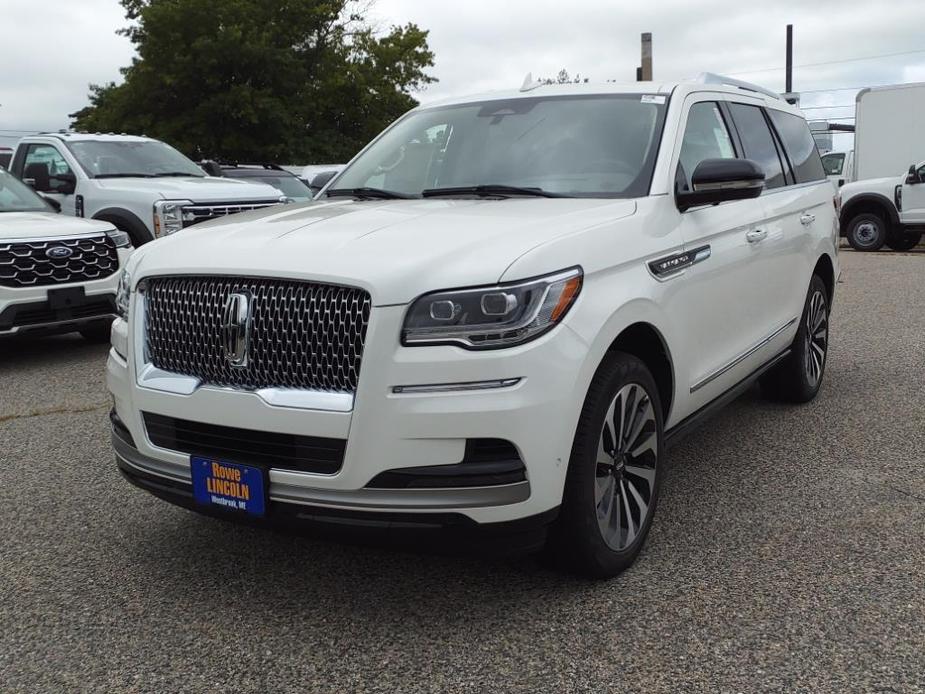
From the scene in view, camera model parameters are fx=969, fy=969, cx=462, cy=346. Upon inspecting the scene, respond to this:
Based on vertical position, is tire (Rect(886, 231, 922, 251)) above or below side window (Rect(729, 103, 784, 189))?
below

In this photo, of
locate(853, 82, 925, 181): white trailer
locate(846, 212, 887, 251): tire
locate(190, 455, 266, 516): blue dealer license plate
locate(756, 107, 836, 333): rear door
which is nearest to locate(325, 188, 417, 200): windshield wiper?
locate(190, 455, 266, 516): blue dealer license plate

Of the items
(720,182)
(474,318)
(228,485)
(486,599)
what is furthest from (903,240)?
(228,485)

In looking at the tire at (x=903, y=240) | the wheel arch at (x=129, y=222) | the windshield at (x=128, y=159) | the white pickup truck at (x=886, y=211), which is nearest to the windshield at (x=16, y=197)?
the wheel arch at (x=129, y=222)

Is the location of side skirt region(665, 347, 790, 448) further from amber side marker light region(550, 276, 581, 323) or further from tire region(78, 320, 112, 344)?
tire region(78, 320, 112, 344)

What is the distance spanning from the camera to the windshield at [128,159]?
34.2ft

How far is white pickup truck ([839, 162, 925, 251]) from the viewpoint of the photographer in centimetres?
1756

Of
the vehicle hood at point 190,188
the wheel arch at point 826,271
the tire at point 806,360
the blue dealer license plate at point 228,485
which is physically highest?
the vehicle hood at point 190,188

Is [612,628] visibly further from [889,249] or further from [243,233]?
[889,249]

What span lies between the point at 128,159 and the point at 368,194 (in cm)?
721

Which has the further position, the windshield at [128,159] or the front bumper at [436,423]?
the windshield at [128,159]

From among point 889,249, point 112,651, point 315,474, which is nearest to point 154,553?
point 112,651

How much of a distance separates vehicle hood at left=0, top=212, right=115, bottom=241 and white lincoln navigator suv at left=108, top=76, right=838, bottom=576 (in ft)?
14.5

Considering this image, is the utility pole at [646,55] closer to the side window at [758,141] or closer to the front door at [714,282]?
the side window at [758,141]

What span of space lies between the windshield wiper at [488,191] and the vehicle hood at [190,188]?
601 cm
